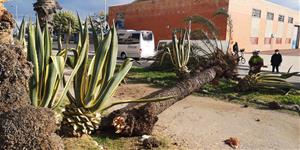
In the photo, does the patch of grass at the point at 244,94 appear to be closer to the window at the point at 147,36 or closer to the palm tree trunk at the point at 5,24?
the palm tree trunk at the point at 5,24

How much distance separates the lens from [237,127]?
6383mm

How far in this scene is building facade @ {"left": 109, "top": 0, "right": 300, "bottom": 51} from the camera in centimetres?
3529

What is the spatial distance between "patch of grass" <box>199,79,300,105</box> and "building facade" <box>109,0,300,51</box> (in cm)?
2254

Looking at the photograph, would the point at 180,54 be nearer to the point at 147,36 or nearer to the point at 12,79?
the point at 12,79

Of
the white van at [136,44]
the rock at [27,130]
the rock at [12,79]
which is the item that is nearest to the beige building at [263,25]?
the white van at [136,44]

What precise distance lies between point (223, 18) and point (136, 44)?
1290cm

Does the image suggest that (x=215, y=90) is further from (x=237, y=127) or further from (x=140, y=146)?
(x=140, y=146)

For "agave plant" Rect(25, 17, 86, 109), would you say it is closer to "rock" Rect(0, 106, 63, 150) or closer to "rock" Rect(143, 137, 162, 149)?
"rock" Rect(0, 106, 63, 150)

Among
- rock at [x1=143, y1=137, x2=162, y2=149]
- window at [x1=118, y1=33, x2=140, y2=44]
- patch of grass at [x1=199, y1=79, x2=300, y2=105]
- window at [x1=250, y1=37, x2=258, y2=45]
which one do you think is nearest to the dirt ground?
rock at [x1=143, y1=137, x2=162, y2=149]

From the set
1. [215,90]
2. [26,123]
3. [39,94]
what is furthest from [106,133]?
[215,90]

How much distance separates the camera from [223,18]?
32.8 m

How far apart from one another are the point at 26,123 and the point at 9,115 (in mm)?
158

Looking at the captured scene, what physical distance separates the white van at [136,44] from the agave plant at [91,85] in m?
18.9

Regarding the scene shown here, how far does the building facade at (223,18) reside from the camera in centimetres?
3529
